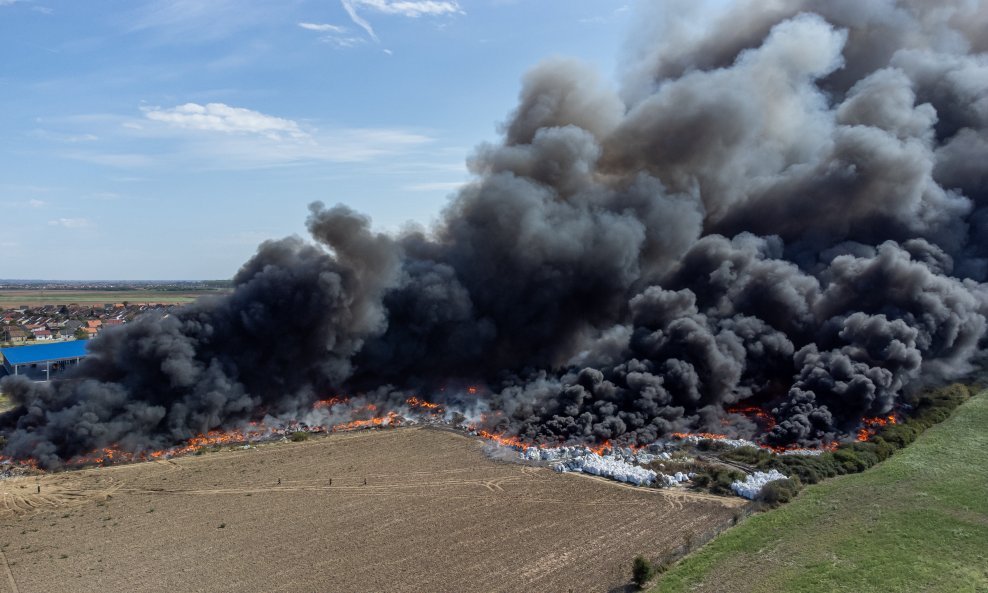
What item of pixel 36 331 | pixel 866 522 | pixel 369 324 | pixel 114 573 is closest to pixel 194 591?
pixel 114 573

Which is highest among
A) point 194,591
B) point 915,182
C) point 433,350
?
point 915,182

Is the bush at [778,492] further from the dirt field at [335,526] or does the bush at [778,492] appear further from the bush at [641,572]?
the bush at [641,572]

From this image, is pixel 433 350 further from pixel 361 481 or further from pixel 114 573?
pixel 114 573

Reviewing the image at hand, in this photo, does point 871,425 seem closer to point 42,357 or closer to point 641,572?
point 641,572

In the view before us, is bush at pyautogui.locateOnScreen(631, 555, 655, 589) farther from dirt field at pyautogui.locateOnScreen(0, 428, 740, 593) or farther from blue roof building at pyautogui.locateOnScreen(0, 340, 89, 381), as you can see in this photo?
blue roof building at pyautogui.locateOnScreen(0, 340, 89, 381)

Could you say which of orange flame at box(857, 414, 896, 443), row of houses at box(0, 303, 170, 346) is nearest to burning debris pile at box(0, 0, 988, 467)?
orange flame at box(857, 414, 896, 443)

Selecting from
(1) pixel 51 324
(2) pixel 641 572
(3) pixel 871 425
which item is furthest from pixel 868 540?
(1) pixel 51 324

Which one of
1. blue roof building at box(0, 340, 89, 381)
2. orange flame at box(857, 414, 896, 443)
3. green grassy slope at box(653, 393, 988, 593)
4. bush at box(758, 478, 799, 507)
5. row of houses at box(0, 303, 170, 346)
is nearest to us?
green grassy slope at box(653, 393, 988, 593)
